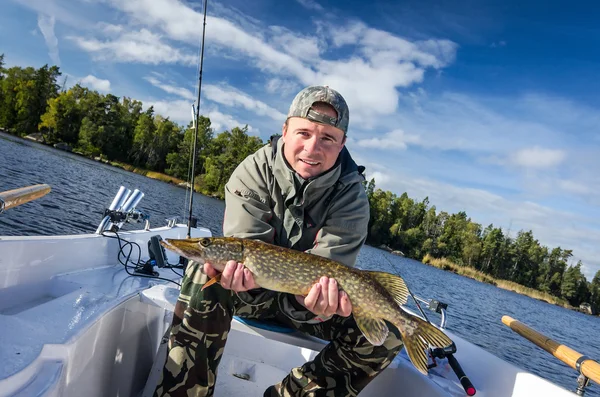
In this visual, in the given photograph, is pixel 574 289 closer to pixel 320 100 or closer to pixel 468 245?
pixel 468 245

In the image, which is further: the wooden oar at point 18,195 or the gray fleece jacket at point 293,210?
the gray fleece jacket at point 293,210

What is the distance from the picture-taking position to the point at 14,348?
133cm

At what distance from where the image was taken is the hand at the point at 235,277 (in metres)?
1.98

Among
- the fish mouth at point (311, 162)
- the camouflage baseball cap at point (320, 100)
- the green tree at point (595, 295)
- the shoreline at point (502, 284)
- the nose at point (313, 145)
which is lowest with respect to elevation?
the shoreline at point (502, 284)

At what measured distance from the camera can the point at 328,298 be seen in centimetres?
204

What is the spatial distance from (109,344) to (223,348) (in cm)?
57

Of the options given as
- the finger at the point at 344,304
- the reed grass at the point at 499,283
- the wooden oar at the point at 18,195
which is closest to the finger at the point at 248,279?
the finger at the point at 344,304

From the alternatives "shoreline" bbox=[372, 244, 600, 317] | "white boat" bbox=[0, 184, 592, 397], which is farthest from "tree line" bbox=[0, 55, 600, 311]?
"white boat" bbox=[0, 184, 592, 397]

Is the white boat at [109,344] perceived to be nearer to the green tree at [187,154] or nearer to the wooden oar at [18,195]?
the wooden oar at [18,195]

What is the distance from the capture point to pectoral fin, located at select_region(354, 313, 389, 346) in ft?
6.73

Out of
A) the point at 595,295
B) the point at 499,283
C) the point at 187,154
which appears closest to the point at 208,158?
the point at 187,154

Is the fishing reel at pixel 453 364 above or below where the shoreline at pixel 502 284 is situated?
above

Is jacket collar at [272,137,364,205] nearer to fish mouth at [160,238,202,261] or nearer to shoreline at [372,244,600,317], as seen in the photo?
fish mouth at [160,238,202,261]

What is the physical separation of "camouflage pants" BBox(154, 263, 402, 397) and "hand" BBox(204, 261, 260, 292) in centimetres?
13
